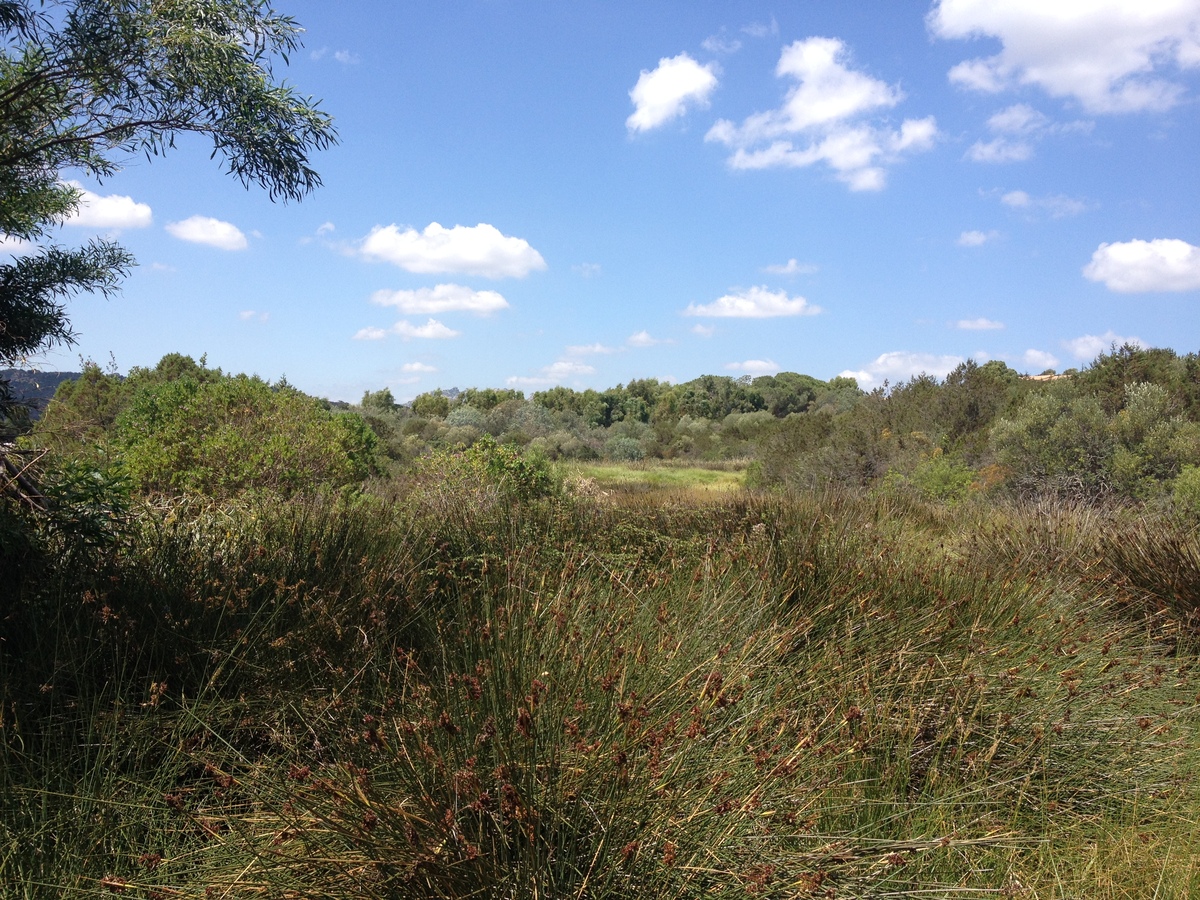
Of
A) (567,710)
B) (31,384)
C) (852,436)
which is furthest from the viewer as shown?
(852,436)

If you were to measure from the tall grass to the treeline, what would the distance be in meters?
2.39

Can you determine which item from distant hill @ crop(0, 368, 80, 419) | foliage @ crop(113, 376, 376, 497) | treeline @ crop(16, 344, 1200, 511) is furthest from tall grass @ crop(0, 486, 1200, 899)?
foliage @ crop(113, 376, 376, 497)

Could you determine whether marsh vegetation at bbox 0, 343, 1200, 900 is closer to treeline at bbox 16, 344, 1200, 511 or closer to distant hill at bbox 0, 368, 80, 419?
distant hill at bbox 0, 368, 80, 419

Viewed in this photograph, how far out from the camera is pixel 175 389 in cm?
1160

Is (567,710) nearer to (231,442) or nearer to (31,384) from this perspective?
(31,384)

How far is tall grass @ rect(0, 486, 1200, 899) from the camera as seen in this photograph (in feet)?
7.27

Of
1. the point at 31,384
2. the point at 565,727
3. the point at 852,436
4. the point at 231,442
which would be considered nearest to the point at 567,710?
the point at 565,727

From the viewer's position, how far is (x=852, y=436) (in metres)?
24.0

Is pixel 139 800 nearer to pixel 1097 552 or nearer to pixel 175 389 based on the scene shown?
pixel 1097 552

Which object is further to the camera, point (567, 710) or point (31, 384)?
point (31, 384)

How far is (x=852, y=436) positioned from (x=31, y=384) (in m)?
21.7

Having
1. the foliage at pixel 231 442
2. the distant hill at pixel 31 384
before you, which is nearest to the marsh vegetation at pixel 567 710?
the distant hill at pixel 31 384

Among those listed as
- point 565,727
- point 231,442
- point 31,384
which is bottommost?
point 565,727

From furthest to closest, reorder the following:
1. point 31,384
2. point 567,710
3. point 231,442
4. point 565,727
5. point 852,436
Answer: point 852,436 → point 231,442 → point 31,384 → point 567,710 → point 565,727
